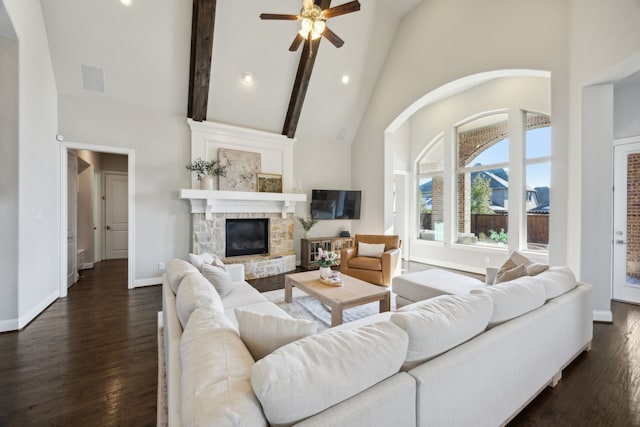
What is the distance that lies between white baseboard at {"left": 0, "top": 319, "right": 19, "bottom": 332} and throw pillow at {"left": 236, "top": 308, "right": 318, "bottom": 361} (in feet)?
11.2

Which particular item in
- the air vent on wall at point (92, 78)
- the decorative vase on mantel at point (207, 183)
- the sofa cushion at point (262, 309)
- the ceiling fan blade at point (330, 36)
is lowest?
the sofa cushion at point (262, 309)

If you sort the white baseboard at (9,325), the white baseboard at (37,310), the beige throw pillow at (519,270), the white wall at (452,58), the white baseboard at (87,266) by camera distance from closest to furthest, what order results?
the beige throw pillow at (519,270) < the white baseboard at (9,325) < the white baseboard at (37,310) < the white wall at (452,58) < the white baseboard at (87,266)

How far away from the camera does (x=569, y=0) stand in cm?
325

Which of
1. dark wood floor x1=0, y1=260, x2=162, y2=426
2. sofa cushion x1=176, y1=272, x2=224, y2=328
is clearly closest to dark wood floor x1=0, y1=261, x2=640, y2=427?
dark wood floor x1=0, y1=260, x2=162, y2=426

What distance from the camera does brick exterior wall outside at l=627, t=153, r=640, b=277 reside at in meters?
3.86

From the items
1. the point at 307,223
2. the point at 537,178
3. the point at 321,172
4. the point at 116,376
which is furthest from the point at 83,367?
the point at 537,178

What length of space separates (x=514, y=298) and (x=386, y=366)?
113 centimetres

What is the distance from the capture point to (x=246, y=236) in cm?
558

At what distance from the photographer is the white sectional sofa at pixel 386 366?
83 centimetres

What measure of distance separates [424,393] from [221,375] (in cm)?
82

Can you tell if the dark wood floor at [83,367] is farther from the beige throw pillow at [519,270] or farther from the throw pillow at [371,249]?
the throw pillow at [371,249]

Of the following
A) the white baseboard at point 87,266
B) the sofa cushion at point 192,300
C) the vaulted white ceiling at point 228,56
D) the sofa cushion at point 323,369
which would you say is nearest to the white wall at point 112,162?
the white baseboard at point 87,266

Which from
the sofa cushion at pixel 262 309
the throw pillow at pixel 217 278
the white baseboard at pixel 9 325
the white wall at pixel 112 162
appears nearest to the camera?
the sofa cushion at pixel 262 309

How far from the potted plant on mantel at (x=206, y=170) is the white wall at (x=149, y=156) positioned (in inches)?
7.4
